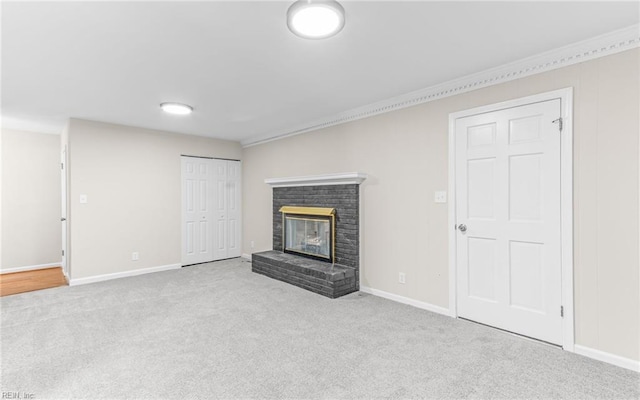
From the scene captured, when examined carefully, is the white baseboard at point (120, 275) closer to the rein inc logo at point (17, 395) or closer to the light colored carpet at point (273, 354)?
the light colored carpet at point (273, 354)

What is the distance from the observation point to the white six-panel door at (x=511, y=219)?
259 centimetres

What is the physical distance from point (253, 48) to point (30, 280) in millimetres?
5098

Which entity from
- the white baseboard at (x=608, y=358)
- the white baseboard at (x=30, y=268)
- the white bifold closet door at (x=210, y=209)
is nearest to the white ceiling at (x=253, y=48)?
the white bifold closet door at (x=210, y=209)

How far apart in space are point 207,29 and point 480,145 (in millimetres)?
2536

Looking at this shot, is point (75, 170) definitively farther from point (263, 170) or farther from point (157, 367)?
point (157, 367)

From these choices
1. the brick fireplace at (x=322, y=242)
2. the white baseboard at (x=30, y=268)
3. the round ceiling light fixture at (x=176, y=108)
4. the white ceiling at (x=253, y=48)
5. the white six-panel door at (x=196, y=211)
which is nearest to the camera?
the white ceiling at (x=253, y=48)

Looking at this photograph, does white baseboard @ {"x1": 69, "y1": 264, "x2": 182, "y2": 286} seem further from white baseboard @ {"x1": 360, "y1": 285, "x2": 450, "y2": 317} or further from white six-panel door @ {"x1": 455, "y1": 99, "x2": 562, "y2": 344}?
white six-panel door @ {"x1": 455, "y1": 99, "x2": 562, "y2": 344}

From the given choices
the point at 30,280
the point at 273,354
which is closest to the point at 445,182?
the point at 273,354

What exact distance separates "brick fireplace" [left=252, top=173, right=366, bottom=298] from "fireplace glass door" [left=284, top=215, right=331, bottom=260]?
14 mm

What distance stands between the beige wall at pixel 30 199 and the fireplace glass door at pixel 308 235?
429 centimetres

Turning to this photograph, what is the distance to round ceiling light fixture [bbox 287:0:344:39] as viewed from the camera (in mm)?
1849

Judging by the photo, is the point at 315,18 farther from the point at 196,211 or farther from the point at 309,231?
the point at 196,211

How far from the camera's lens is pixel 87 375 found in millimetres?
2152

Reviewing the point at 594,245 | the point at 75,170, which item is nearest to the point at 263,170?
the point at 75,170
